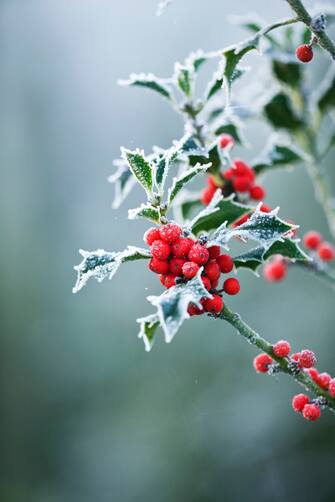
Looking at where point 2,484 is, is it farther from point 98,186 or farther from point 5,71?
point 5,71

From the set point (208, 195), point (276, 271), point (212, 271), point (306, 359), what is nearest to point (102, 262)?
point (212, 271)

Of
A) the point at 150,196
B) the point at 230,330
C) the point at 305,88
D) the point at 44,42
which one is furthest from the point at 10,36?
the point at 150,196

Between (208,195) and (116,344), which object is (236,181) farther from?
(116,344)

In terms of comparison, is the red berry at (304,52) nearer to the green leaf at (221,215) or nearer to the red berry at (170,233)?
the green leaf at (221,215)

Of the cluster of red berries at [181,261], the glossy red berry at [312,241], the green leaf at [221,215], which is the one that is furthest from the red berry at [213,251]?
the glossy red berry at [312,241]

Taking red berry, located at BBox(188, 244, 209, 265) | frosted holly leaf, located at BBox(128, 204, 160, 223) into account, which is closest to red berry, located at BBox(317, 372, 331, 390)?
red berry, located at BBox(188, 244, 209, 265)
